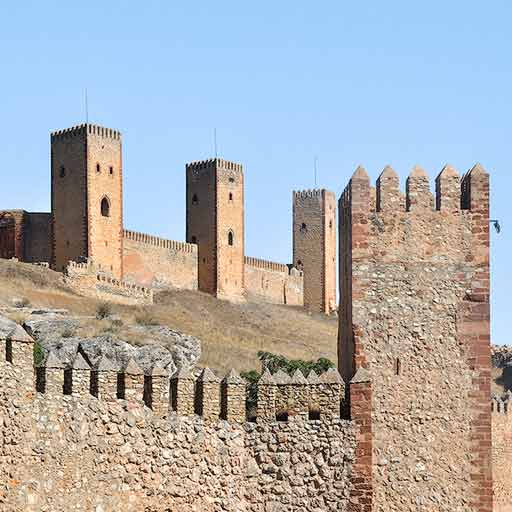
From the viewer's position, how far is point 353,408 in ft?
52.3

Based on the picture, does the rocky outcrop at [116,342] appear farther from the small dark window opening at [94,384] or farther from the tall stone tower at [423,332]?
the small dark window opening at [94,384]

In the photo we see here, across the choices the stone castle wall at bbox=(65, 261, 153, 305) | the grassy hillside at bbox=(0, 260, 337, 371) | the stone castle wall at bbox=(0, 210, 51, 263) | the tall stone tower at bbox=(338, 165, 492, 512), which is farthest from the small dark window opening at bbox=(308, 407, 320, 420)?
the stone castle wall at bbox=(0, 210, 51, 263)

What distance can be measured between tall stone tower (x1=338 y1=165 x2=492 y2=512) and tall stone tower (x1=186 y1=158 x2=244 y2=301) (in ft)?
171

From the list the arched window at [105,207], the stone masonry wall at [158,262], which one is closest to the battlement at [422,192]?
the arched window at [105,207]

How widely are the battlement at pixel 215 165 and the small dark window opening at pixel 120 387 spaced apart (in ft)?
180

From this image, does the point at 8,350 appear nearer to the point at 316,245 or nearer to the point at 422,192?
the point at 422,192

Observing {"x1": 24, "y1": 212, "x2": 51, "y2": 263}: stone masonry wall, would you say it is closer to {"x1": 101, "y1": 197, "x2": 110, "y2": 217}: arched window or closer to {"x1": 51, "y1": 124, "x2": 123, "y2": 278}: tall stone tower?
{"x1": 51, "y1": 124, "x2": 123, "y2": 278}: tall stone tower

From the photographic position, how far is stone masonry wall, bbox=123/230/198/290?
209 feet

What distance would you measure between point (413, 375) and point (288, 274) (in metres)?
63.5

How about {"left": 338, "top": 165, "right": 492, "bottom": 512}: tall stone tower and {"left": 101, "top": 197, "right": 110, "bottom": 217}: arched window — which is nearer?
{"left": 338, "top": 165, "right": 492, "bottom": 512}: tall stone tower

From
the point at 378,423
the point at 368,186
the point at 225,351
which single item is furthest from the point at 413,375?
the point at 225,351

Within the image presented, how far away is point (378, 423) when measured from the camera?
16.1 metres

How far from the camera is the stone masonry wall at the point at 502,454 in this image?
3384cm

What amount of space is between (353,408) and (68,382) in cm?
376
